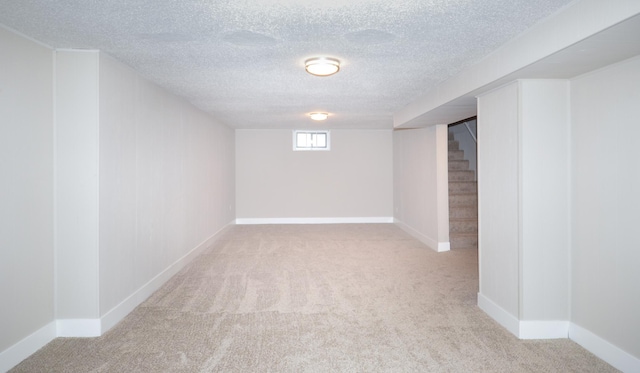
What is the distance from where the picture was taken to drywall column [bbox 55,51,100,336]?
125 inches

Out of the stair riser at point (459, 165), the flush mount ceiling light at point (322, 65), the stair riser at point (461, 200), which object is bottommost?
the stair riser at point (461, 200)

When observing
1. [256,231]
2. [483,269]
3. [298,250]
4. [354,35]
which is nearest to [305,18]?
[354,35]

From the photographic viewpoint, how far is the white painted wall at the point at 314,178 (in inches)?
380

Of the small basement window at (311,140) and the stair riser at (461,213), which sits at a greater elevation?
the small basement window at (311,140)

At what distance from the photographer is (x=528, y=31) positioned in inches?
104

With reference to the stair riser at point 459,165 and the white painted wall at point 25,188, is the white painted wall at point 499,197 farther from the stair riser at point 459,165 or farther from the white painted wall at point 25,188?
the stair riser at point 459,165

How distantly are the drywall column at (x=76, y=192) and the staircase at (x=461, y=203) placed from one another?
5.06 m

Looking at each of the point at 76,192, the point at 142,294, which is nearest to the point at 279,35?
the point at 76,192

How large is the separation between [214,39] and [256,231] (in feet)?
19.7

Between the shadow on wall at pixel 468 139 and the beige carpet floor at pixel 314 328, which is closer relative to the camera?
the beige carpet floor at pixel 314 328

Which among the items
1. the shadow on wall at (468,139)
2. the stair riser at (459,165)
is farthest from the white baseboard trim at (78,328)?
the shadow on wall at (468,139)

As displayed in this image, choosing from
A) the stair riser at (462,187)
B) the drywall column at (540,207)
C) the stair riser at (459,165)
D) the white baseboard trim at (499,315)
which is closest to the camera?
the drywall column at (540,207)

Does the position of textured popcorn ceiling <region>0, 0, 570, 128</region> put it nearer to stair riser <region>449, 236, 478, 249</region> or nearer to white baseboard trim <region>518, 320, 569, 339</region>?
white baseboard trim <region>518, 320, 569, 339</region>

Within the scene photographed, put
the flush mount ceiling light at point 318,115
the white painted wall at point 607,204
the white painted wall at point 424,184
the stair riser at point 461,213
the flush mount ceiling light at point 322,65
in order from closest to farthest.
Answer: the white painted wall at point 607,204, the flush mount ceiling light at point 322,65, the white painted wall at point 424,184, the flush mount ceiling light at point 318,115, the stair riser at point 461,213
